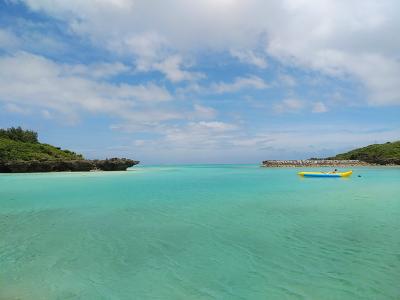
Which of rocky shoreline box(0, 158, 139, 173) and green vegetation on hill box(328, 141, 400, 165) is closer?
rocky shoreline box(0, 158, 139, 173)

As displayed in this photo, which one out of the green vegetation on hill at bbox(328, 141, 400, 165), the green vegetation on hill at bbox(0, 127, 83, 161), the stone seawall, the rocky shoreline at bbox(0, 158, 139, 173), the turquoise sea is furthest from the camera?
the green vegetation on hill at bbox(328, 141, 400, 165)

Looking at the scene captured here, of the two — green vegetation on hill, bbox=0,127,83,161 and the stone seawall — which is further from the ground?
green vegetation on hill, bbox=0,127,83,161

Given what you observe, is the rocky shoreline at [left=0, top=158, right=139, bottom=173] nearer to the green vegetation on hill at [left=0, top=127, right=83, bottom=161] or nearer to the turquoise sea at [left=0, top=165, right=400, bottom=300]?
the green vegetation on hill at [left=0, top=127, right=83, bottom=161]

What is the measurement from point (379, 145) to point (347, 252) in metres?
103

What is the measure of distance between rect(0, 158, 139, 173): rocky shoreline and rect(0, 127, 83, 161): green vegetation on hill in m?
1.66

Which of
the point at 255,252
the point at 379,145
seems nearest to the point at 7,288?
the point at 255,252

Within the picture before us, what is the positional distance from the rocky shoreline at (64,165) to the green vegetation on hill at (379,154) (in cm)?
6002

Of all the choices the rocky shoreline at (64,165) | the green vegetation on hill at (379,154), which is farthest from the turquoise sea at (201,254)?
the green vegetation on hill at (379,154)

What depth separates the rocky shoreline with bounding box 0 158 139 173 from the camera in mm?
61219

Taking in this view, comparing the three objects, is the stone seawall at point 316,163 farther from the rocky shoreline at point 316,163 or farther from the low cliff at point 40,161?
the low cliff at point 40,161

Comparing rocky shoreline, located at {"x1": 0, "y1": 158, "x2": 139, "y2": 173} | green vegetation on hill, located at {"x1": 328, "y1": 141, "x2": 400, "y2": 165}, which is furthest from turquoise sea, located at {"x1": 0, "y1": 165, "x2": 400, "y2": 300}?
green vegetation on hill, located at {"x1": 328, "y1": 141, "x2": 400, "y2": 165}

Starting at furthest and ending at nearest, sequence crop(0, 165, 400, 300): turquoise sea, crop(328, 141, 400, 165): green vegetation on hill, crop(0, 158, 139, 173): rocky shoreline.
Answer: crop(328, 141, 400, 165): green vegetation on hill → crop(0, 158, 139, 173): rocky shoreline → crop(0, 165, 400, 300): turquoise sea

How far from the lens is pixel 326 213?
14.8 metres

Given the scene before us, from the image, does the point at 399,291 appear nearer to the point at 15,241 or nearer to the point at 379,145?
the point at 15,241
